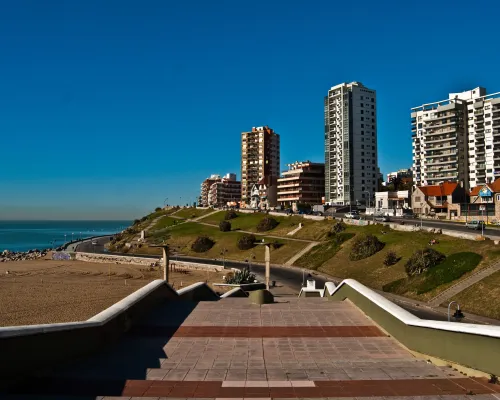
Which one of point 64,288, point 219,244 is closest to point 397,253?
point 64,288

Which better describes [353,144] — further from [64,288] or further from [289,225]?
[64,288]

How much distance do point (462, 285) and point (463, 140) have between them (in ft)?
298

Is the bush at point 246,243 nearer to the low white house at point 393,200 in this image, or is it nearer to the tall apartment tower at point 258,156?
the low white house at point 393,200

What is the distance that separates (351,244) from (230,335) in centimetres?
5189

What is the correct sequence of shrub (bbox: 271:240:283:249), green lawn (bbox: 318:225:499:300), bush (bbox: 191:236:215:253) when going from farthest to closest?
1. bush (bbox: 191:236:215:253)
2. shrub (bbox: 271:240:283:249)
3. green lawn (bbox: 318:225:499:300)

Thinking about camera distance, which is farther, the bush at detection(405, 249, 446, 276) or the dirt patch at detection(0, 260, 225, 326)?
the bush at detection(405, 249, 446, 276)

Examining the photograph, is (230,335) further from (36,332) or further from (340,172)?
(340,172)

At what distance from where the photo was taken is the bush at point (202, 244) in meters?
91.4

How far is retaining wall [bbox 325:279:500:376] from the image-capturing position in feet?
27.8

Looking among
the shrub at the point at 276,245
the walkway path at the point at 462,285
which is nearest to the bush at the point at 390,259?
the walkway path at the point at 462,285

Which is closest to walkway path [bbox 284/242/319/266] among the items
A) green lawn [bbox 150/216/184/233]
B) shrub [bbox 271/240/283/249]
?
shrub [bbox 271/240/283/249]

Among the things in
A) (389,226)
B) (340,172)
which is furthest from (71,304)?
(340,172)

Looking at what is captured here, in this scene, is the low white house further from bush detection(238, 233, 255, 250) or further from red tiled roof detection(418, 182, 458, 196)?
bush detection(238, 233, 255, 250)

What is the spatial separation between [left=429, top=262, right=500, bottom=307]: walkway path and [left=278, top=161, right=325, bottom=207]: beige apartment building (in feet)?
334
